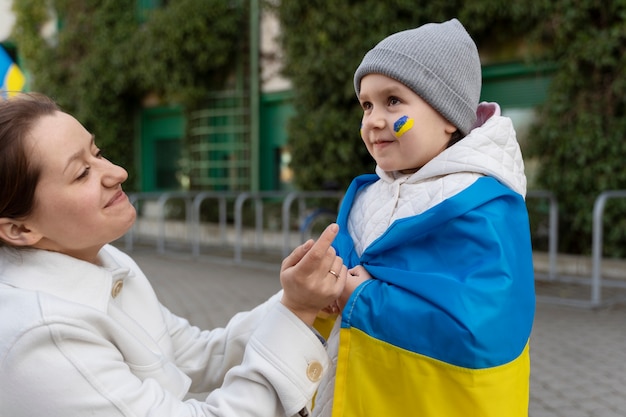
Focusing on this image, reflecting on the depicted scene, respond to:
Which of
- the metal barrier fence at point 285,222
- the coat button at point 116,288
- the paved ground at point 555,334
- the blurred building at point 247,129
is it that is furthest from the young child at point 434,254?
the blurred building at point 247,129

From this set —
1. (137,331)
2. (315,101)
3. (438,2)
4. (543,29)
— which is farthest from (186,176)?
(137,331)

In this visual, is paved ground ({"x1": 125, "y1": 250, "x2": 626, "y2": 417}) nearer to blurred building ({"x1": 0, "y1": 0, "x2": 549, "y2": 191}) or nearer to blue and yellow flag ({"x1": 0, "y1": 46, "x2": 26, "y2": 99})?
blue and yellow flag ({"x1": 0, "y1": 46, "x2": 26, "y2": 99})

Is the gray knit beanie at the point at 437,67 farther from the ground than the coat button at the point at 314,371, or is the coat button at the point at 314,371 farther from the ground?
the gray knit beanie at the point at 437,67

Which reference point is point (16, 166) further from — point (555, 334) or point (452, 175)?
point (555, 334)

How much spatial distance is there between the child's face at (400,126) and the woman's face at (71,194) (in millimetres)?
678

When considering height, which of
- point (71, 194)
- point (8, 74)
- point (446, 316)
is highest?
point (8, 74)

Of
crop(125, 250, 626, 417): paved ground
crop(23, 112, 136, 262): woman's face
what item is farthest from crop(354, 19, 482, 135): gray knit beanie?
crop(125, 250, 626, 417): paved ground

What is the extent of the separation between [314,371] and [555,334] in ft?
14.0

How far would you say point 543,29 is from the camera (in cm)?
750

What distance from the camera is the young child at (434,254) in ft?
4.42

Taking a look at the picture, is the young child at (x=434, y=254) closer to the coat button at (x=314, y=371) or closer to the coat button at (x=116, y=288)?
the coat button at (x=314, y=371)

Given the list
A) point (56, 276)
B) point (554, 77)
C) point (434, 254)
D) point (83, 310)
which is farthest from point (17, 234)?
point (554, 77)

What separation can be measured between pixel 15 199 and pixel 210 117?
12082 mm

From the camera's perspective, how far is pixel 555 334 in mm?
5004
